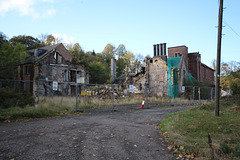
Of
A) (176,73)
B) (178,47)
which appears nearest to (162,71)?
(176,73)

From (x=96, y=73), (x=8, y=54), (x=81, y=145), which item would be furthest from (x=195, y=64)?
(x=81, y=145)

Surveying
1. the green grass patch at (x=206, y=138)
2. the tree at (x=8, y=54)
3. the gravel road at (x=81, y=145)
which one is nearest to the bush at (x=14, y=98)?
the gravel road at (x=81, y=145)

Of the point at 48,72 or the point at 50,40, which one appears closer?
the point at 48,72

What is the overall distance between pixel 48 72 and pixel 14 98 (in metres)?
22.0

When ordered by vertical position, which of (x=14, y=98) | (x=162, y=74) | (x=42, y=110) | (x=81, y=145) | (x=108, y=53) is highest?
(x=108, y=53)

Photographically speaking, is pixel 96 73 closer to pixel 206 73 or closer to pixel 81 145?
pixel 206 73

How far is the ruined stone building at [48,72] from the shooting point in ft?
103

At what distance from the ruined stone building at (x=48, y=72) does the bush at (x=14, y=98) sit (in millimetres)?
17052

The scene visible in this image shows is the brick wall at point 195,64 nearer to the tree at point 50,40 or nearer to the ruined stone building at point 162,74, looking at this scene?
the ruined stone building at point 162,74

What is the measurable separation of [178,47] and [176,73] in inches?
452

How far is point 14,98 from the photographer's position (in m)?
11.9

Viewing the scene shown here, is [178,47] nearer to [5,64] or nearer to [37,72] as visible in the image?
[37,72]

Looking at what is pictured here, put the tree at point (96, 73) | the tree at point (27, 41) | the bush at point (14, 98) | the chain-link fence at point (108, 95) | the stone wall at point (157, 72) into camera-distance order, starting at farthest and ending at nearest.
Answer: the tree at point (96, 73)
the tree at point (27, 41)
the stone wall at point (157, 72)
the chain-link fence at point (108, 95)
the bush at point (14, 98)

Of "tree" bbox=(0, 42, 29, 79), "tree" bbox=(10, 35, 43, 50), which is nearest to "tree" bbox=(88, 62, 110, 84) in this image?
"tree" bbox=(10, 35, 43, 50)
